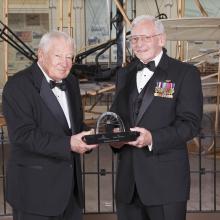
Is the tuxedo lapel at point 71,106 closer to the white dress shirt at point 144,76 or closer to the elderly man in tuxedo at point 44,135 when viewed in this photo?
the elderly man in tuxedo at point 44,135

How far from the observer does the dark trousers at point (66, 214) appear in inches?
76.3

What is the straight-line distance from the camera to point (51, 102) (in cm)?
191

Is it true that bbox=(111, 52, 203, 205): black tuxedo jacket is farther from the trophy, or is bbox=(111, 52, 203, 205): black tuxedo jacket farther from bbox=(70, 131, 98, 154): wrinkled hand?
bbox=(70, 131, 98, 154): wrinkled hand

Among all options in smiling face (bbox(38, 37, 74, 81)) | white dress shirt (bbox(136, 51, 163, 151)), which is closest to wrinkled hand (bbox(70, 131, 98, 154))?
smiling face (bbox(38, 37, 74, 81))

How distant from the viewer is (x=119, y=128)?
6.44ft

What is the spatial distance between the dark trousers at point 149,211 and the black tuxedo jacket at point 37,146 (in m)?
0.28

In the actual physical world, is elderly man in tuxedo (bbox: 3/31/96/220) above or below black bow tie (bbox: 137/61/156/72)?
below

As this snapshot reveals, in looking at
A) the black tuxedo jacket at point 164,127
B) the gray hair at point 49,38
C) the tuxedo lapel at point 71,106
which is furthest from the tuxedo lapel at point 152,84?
the gray hair at point 49,38

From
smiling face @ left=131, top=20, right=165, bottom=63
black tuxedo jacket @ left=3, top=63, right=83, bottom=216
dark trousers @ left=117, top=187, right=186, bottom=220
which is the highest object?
smiling face @ left=131, top=20, right=165, bottom=63

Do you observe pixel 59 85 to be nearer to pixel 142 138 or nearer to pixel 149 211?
pixel 142 138

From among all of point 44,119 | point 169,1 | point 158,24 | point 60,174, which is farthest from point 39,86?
point 169,1

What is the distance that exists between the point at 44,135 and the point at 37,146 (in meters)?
0.05

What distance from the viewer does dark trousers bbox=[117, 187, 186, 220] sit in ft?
6.70

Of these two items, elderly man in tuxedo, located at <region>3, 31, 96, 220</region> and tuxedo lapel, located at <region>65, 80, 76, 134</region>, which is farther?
tuxedo lapel, located at <region>65, 80, 76, 134</region>
